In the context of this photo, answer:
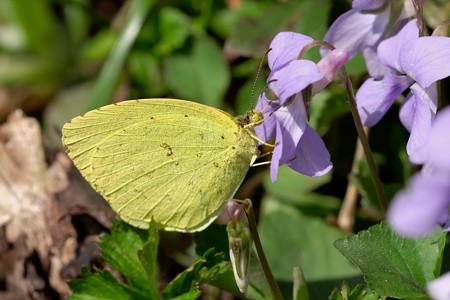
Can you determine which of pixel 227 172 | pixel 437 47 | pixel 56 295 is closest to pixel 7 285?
pixel 56 295

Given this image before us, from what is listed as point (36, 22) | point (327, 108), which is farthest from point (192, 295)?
point (36, 22)

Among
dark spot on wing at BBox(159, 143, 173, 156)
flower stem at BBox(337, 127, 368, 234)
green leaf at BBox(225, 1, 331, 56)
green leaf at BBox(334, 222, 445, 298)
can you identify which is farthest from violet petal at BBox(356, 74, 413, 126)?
green leaf at BBox(225, 1, 331, 56)

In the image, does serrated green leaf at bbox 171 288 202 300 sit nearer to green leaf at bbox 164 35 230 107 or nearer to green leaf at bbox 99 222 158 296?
green leaf at bbox 99 222 158 296

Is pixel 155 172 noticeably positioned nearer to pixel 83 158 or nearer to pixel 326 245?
pixel 83 158

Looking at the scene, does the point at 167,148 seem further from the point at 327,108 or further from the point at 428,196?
the point at 428,196

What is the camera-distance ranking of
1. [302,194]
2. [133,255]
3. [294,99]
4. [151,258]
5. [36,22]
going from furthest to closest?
[36,22] → [302,194] → [133,255] → [151,258] → [294,99]

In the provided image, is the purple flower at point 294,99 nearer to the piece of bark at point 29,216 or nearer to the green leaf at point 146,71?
the piece of bark at point 29,216

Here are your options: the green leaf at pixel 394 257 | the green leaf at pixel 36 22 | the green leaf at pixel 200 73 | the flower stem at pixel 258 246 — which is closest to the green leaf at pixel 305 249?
the flower stem at pixel 258 246
